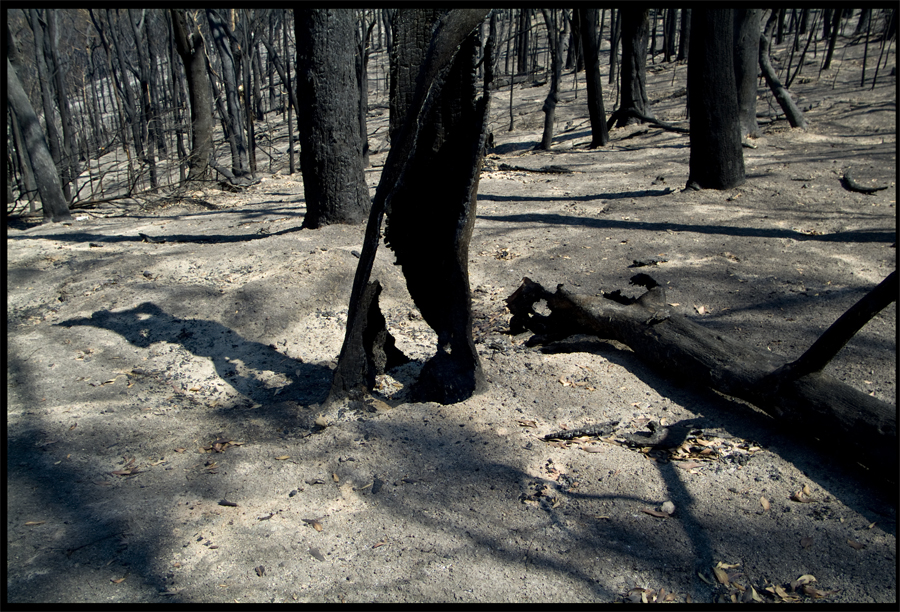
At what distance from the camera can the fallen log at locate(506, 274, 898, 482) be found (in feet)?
8.56

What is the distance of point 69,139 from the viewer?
1369 centimetres

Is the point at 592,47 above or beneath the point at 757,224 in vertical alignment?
above

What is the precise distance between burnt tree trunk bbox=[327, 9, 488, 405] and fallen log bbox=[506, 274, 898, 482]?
3.37ft

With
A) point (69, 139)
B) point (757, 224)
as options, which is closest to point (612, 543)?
point (757, 224)

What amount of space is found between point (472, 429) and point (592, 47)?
11357 millimetres

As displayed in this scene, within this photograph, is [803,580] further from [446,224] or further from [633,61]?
[633,61]

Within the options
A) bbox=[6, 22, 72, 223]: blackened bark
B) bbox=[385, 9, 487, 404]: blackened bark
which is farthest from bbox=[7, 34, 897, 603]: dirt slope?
bbox=[6, 22, 72, 223]: blackened bark

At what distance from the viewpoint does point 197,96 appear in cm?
1247

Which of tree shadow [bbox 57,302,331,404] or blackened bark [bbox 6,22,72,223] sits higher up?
blackened bark [bbox 6,22,72,223]

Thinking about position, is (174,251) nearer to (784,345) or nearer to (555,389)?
(555,389)

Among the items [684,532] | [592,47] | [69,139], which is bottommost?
[684,532]

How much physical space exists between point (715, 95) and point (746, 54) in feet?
11.5

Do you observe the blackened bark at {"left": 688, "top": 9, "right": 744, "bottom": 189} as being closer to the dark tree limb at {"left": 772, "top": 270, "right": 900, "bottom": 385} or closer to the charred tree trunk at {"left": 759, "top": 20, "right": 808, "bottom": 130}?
the charred tree trunk at {"left": 759, "top": 20, "right": 808, "bottom": 130}

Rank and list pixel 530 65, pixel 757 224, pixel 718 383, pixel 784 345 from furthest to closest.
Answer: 1. pixel 530 65
2. pixel 757 224
3. pixel 784 345
4. pixel 718 383
